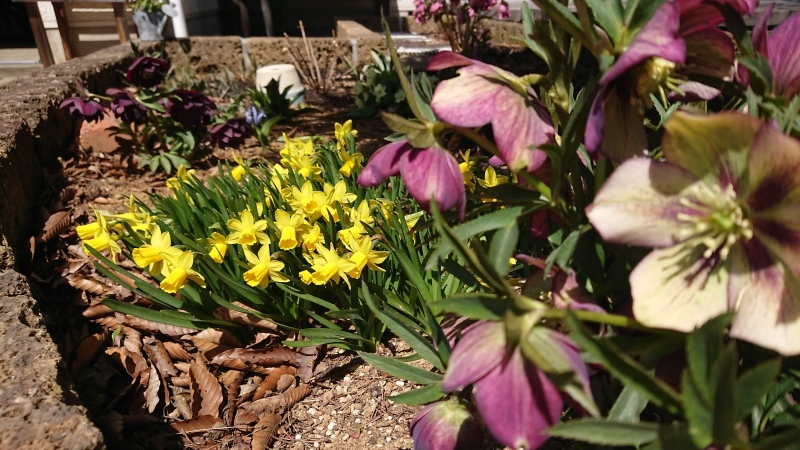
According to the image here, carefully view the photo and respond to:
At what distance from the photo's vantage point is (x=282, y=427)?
4.78 feet

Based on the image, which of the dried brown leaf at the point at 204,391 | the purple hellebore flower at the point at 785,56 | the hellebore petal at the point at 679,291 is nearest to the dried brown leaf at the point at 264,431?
the dried brown leaf at the point at 204,391

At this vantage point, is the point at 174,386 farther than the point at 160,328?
No

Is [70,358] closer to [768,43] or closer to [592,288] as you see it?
[592,288]

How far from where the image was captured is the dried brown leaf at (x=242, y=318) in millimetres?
1660

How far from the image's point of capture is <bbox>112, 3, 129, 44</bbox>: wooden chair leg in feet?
18.3

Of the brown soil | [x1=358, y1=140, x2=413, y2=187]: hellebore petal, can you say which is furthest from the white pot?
[x1=358, y1=140, x2=413, y2=187]: hellebore petal

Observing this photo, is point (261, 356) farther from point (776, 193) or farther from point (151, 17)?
point (151, 17)

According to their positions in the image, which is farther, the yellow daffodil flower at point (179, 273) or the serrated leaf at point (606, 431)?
the yellow daffodil flower at point (179, 273)

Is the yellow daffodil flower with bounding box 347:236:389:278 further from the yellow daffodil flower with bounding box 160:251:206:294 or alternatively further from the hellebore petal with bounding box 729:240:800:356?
the hellebore petal with bounding box 729:240:800:356

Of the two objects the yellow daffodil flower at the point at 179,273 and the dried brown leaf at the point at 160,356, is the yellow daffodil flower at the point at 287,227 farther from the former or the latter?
the dried brown leaf at the point at 160,356

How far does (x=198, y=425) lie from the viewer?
56.7 inches

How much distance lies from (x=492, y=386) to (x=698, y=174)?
0.26 metres

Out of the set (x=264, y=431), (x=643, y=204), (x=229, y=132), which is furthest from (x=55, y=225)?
(x=643, y=204)

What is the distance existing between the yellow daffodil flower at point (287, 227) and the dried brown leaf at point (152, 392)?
510mm
